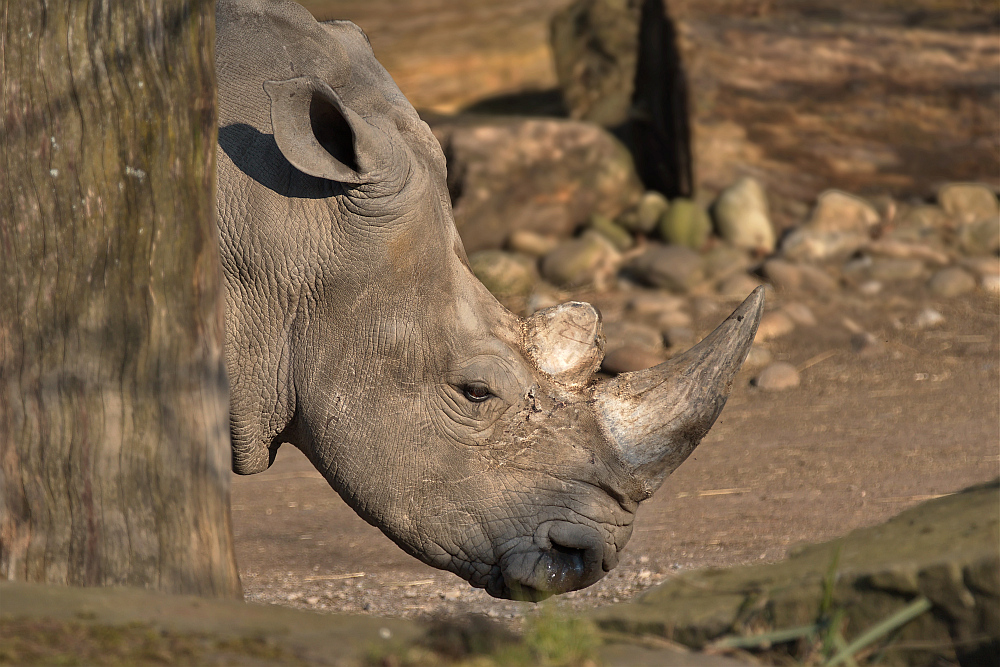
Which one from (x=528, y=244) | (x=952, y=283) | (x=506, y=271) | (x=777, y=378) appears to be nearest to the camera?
(x=777, y=378)

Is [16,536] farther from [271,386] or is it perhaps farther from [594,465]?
[594,465]

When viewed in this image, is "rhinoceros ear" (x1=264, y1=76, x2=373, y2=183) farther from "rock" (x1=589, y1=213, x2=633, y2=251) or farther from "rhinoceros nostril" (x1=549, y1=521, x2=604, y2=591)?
"rock" (x1=589, y1=213, x2=633, y2=251)

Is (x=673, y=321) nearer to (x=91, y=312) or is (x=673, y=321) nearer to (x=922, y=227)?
(x=922, y=227)

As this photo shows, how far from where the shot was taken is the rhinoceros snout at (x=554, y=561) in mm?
3299

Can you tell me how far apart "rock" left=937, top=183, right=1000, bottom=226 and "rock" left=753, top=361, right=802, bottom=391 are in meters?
2.54

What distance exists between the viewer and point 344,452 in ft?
11.1

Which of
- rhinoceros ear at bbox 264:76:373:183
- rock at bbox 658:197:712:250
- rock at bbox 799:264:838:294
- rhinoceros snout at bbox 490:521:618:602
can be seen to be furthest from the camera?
rock at bbox 658:197:712:250

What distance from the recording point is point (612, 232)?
30.5 feet

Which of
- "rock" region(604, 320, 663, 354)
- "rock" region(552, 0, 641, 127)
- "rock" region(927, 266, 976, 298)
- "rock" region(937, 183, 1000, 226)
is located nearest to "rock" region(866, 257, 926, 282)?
"rock" region(927, 266, 976, 298)

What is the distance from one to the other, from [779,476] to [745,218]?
3.51 meters

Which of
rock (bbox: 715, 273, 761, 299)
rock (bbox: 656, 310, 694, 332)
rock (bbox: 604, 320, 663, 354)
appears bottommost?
rock (bbox: 715, 273, 761, 299)

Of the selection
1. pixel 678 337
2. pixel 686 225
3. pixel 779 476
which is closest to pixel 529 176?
pixel 686 225

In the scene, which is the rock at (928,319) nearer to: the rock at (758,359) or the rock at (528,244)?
the rock at (758,359)

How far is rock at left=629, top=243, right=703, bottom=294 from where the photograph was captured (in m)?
8.48
